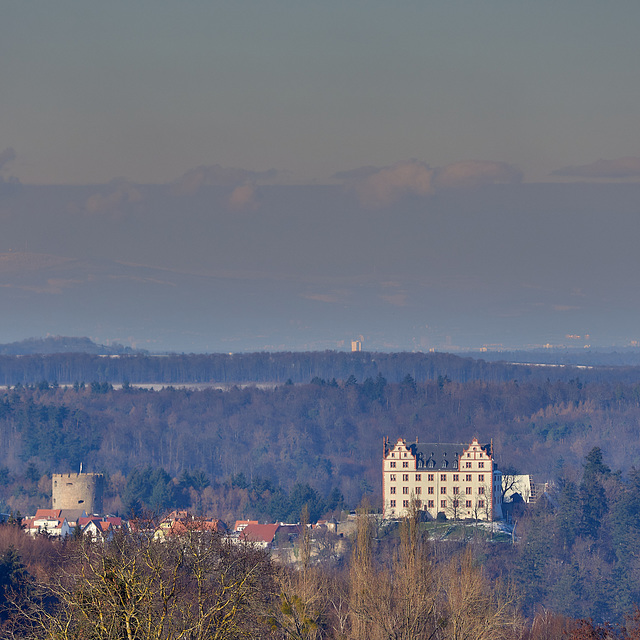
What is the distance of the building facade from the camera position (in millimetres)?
91188

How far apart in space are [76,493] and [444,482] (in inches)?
1475

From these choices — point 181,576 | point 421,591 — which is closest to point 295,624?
point 181,576

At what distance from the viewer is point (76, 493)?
118125 millimetres

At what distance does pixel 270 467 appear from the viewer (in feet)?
583

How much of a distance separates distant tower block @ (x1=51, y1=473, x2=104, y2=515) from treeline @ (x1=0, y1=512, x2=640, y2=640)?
51.1 metres

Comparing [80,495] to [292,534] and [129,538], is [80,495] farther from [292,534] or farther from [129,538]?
[129,538]

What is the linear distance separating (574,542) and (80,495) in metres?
42.4

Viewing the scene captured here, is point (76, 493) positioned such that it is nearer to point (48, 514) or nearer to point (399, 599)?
point (48, 514)

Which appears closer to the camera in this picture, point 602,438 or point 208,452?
point 602,438

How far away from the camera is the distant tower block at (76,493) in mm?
117625

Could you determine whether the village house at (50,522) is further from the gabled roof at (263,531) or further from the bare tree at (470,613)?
the bare tree at (470,613)

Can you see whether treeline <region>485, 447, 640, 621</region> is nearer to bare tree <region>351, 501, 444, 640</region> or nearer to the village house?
the village house

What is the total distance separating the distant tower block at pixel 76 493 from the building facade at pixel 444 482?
32.1 meters

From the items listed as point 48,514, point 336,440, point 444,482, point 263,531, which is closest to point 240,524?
Answer: point 263,531
